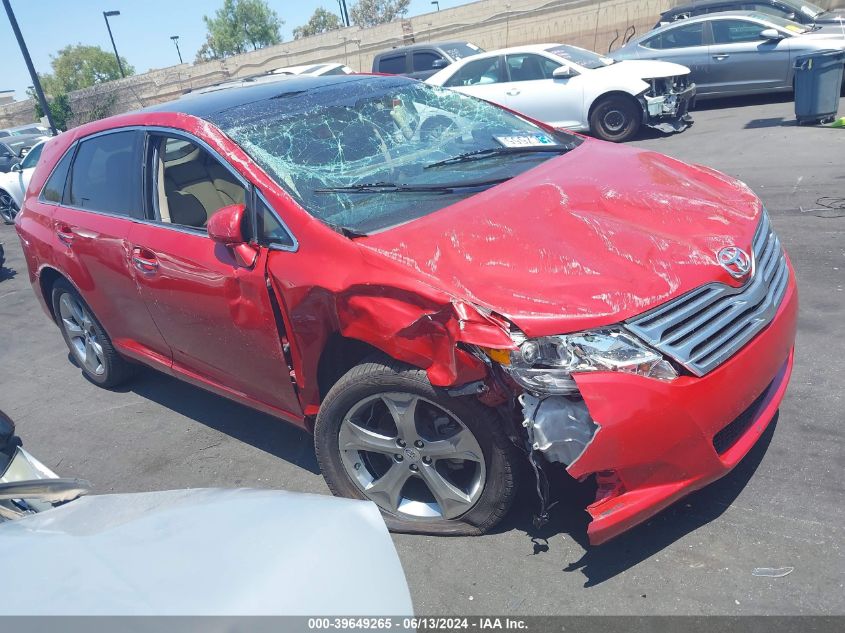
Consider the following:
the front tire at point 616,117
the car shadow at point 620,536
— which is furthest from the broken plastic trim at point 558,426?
the front tire at point 616,117

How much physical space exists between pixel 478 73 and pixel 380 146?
9.24 meters

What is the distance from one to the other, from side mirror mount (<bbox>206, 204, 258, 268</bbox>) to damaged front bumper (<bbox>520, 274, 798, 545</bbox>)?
56.5 inches

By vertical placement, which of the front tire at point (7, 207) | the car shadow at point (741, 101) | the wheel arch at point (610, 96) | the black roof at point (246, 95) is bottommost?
the car shadow at point (741, 101)

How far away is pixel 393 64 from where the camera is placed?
630 inches

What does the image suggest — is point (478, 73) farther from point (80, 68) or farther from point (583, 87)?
point (80, 68)

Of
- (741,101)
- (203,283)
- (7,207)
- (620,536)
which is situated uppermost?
(203,283)

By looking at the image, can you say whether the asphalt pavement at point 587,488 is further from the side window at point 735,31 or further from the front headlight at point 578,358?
the side window at point 735,31

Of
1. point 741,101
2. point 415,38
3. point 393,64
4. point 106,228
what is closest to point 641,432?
point 106,228

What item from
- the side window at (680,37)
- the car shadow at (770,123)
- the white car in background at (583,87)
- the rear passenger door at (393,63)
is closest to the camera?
the car shadow at (770,123)

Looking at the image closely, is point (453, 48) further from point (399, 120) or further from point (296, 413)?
point (296, 413)

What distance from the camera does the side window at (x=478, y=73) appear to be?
1225cm

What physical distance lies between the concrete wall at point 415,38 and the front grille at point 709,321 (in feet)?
75.9

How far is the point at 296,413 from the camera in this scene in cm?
350

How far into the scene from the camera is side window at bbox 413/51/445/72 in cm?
1548
